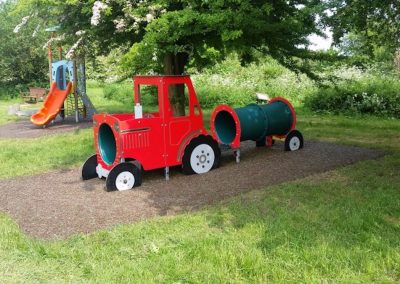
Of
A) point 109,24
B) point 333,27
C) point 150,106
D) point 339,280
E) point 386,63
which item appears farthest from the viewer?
point 386,63

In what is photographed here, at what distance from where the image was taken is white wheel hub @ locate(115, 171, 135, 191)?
711 centimetres

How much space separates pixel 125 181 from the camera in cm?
721

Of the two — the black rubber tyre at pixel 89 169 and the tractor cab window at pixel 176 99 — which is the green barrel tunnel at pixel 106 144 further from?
the tractor cab window at pixel 176 99

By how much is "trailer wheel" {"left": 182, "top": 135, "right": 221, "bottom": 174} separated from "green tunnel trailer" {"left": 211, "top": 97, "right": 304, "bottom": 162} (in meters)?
0.57

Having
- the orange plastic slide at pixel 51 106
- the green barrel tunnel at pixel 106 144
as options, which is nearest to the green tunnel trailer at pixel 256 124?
the green barrel tunnel at pixel 106 144

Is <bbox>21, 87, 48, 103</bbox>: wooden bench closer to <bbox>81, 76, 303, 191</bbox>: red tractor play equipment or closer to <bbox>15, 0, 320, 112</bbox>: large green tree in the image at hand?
<bbox>15, 0, 320, 112</bbox>: large green tree

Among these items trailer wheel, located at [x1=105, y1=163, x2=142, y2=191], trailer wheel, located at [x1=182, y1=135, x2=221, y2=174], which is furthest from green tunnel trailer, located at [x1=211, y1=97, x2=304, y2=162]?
trailer wheel, located at [x1=105, y1=163, x2=142, y2=191]

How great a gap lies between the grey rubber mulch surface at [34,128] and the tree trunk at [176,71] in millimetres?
4897

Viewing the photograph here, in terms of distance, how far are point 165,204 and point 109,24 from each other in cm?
466

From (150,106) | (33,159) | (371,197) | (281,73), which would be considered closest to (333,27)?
(371,197)

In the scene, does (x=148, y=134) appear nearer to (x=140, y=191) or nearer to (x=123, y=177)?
(x=123, y=177)

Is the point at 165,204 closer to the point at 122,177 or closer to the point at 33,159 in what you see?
the point at 122,177

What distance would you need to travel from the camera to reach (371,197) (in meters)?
5.99

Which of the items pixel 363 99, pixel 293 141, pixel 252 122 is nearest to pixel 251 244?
pixel 252 122
